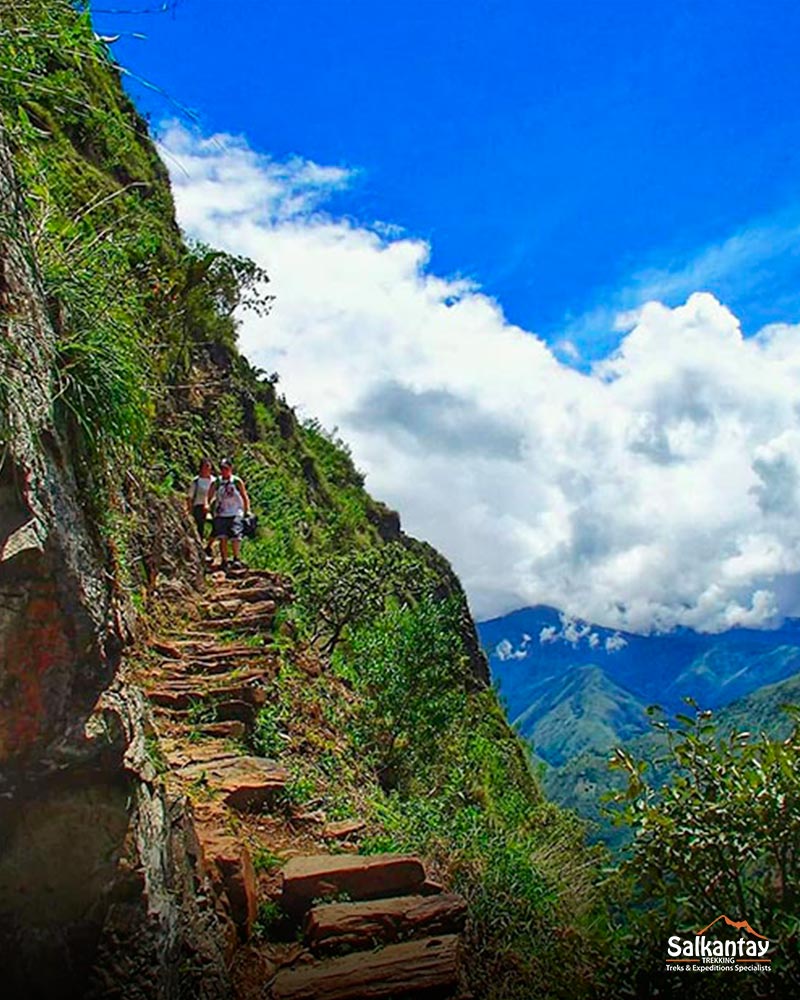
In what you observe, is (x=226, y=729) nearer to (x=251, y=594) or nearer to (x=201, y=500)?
(x=251, y=594)

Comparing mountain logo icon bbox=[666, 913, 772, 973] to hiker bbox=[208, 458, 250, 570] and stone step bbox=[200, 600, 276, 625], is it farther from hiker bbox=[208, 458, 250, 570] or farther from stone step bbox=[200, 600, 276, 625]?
hiker bbox=[208, 458, 250, 570]

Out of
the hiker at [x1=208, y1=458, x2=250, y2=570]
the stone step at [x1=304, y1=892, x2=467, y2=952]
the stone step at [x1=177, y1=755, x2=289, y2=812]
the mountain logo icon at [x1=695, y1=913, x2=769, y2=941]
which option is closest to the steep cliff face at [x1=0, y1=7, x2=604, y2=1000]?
the stone step at [x1=177, y1=755, x2=289, y2=812]

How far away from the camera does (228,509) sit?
1794 cm

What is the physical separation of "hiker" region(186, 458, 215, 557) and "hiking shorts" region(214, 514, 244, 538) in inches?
22.5

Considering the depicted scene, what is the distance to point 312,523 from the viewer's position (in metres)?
33.0

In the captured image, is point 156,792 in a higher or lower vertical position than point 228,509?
lower

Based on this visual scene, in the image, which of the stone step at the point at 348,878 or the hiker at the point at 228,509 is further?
the hiker at the point at 228,509

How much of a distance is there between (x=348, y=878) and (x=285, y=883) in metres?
0.62


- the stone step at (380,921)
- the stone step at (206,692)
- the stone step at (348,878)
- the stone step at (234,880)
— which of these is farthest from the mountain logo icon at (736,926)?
the stone step at (206,692)

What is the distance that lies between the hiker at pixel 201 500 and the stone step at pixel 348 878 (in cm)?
1138

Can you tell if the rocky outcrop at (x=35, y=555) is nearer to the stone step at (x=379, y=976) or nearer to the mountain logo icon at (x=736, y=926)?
the stone step at (x=379, y=976)

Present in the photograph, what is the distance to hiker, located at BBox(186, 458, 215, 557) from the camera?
1888 centimetres

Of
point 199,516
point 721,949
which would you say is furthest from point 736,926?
point 199,516

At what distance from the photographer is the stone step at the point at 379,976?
6.56m
